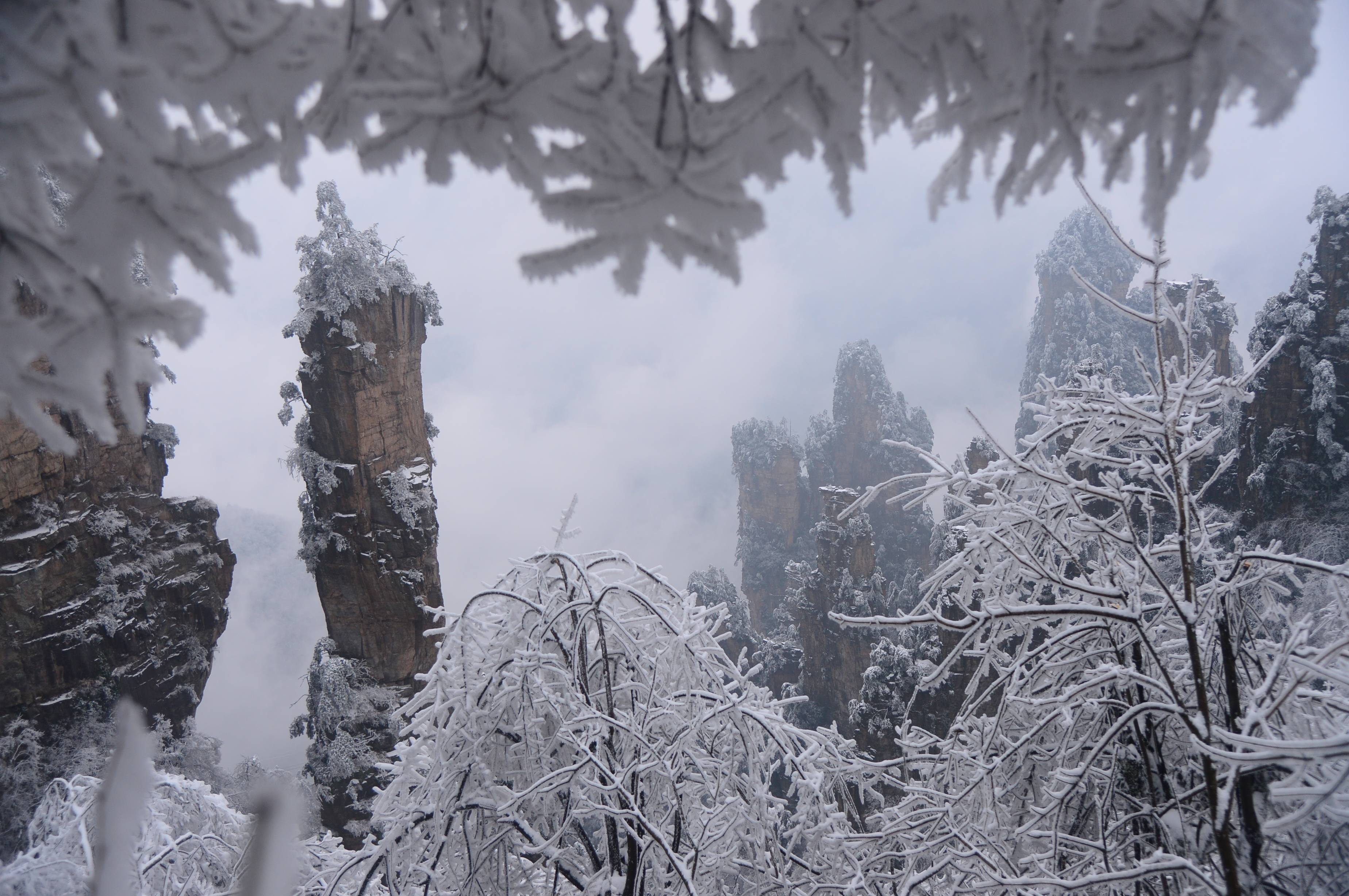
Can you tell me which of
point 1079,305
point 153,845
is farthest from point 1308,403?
point 1079,305

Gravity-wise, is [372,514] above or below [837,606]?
below

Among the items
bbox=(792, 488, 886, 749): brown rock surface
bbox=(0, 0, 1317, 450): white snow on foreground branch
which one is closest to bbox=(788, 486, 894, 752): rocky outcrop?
bbox=(792, 488, 886, 749): brown rock surface

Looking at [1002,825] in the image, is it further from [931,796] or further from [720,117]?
[720,117]

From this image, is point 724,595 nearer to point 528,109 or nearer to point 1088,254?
point 1088,254

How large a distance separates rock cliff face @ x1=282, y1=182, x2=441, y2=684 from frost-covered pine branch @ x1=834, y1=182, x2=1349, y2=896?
9.19 meters

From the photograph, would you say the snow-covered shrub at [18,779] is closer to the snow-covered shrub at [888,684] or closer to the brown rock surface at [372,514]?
the brown rock surface at [372,514]

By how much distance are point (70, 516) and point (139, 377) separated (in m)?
10.7

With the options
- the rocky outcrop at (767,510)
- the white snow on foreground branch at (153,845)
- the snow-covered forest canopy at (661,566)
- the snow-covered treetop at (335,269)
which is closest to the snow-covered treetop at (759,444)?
the rocky outcrop at (767,510)

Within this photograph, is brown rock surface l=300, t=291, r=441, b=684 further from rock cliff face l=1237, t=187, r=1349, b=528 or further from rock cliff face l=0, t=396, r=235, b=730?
rock cliff face l=1237, t=187, r=1349, b=528

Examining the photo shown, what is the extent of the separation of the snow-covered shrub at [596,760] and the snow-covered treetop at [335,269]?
27.6 feet

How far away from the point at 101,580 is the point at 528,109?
11324 mm

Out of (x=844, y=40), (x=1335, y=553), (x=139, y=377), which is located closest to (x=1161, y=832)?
(x=844, y=40)

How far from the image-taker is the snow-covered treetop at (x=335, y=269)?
9.07 metres

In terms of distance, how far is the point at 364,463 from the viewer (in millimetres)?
9625
